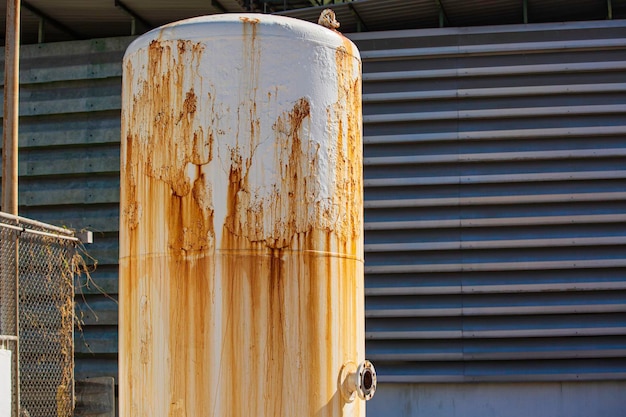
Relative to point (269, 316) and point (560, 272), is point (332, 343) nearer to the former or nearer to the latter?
point (269, 316)

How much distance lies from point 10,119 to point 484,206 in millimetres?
6465

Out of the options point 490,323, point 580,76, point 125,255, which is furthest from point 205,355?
point 580,76

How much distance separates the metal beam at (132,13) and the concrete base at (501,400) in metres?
6.20

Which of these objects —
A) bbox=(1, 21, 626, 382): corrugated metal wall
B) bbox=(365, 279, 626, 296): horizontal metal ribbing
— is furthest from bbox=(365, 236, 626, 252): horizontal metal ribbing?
bbox=(365, 279, 626, 296): horizontal metal ribbing

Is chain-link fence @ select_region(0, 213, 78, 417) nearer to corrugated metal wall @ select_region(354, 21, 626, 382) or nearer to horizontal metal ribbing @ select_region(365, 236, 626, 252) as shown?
corrugated metal wall @ select_region(354, 21, 626, 382)

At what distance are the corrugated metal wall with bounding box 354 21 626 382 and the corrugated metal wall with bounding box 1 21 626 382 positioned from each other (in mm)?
19

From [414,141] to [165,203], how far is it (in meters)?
9.39

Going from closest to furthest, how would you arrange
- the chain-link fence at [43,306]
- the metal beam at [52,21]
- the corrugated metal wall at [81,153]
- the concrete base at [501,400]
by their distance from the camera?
1. the chain-link fence at [43,306]
2. the concrete base at [501,400]
3. the corrugated metal wall at [81,153]
4. the metal beam at [52,21]

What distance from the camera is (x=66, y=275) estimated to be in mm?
8516

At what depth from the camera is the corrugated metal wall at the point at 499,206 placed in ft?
43.1

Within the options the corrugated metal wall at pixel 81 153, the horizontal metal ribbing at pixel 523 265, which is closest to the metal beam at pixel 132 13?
the corrugated metal wall at pixel 81 153

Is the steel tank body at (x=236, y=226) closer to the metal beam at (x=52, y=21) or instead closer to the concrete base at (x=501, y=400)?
the concrete base at (x=501, y=400)

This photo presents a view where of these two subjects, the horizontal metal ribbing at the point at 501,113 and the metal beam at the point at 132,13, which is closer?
the horizontal metal ribbing at the point at 501,113

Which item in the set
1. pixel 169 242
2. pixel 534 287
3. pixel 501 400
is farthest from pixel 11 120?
pixel 501 400
